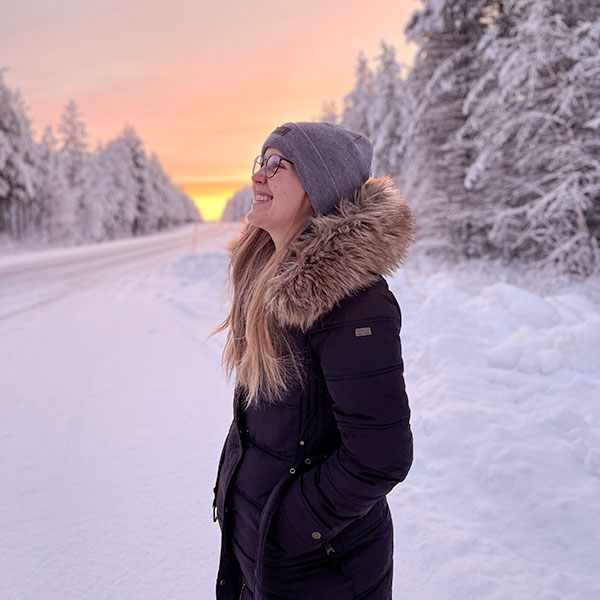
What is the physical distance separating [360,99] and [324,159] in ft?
97.4

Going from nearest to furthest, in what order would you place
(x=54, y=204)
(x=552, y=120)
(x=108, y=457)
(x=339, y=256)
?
1. (x=339, y=256)
2. (x=108, y=457)
3. (x=552, y=120)
4. (x=54, y=204)

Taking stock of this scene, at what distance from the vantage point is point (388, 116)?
22672mm

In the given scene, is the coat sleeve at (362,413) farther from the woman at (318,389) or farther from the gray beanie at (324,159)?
the gray beanie at (324,159)

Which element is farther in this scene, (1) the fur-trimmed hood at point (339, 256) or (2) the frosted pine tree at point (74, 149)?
(2) the frosted pine tree at point (74, 149)

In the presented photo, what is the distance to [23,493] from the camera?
337cm

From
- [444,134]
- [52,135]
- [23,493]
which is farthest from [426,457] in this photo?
[52,135]

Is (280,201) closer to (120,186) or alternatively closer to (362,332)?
(362,332)

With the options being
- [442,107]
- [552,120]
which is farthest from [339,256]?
[442,107]

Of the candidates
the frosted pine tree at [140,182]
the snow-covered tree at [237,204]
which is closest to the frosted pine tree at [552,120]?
the frosted pine tree at [140,182]

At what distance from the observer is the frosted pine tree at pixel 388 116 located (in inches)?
869

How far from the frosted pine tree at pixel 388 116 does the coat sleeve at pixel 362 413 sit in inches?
853

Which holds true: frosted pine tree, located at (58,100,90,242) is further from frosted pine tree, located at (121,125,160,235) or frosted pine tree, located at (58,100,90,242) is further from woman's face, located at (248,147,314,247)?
woman's face, located at (248,147,314,247)

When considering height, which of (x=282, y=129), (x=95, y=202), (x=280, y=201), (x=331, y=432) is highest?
(x=95, y=202)

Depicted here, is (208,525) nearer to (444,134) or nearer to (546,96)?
(546,96)
